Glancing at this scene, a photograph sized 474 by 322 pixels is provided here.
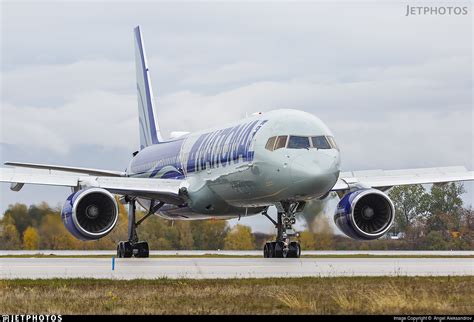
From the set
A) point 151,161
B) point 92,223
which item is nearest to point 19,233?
point 151,161

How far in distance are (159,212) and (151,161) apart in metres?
3.65

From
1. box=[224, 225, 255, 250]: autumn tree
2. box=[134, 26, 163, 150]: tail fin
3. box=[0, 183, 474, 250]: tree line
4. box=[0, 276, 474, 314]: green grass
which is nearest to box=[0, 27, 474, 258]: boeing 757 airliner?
box=[0, 183, 474, 250]: tree line

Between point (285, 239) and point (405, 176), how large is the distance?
7.68 metres

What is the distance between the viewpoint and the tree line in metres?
40.3

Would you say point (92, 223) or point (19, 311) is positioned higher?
point (92, 223)

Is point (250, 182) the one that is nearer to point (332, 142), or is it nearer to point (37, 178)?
point (332, 142)

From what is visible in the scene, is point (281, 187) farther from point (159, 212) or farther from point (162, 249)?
point (162, 249)

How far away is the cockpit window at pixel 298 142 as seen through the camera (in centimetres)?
3048

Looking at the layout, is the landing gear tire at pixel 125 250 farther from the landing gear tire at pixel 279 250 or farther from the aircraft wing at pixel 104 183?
the landing gear tire at pixel 279 250

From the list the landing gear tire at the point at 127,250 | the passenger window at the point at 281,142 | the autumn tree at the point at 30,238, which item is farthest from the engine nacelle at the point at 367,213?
the autumn tree at the point at 30,238

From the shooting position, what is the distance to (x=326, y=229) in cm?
3853

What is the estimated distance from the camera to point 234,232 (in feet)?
156

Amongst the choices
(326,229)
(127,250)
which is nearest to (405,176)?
(326,229)

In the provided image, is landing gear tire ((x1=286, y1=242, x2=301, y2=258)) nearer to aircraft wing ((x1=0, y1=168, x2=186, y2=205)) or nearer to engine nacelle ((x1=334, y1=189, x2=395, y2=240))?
engine nacelle ((x1=334, y1=189, x2=395, y2=240))
